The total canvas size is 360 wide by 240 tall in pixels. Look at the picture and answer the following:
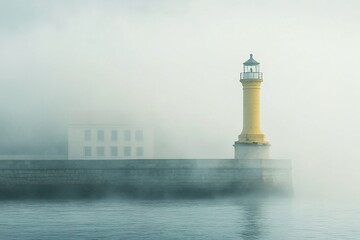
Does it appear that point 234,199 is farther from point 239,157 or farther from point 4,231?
point 4,231

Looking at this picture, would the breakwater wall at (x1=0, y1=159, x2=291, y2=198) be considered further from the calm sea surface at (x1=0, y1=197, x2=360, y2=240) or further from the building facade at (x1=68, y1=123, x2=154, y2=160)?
the building facade at (x1=68, y1=123, x2=154, y2=160)

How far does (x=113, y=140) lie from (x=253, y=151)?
2307cm

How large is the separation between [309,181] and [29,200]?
19.6 m

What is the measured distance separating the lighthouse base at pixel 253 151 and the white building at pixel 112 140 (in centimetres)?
2176

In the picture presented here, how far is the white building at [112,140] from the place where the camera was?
70.6m

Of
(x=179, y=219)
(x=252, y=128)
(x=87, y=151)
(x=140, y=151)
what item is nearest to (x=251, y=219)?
(x=179, y=219)

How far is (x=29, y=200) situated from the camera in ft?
157

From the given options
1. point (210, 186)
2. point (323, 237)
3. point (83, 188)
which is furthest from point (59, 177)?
point (323, 237)

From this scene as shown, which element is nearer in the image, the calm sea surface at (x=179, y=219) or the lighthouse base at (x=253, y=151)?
Answer: the calm sea surface at (x=179, y=219)

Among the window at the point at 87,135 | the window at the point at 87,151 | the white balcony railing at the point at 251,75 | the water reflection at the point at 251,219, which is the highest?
the white balcony railing at the point at 251,75

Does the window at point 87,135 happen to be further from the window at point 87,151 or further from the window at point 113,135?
the window at point 113,135

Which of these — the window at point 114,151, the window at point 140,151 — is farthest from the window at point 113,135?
the window at point 140,151

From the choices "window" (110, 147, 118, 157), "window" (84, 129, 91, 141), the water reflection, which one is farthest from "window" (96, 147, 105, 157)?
the water reflection

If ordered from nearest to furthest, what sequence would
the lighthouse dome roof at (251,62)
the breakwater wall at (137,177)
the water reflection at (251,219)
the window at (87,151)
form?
the water reflection at (251,219), the breakwater wall at (137,177), the lighthouse dome roof at (251,62), the window at (87,151)
